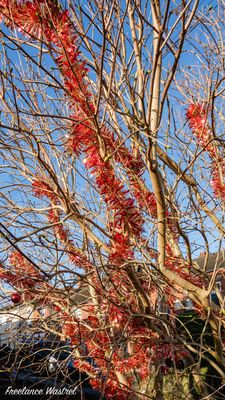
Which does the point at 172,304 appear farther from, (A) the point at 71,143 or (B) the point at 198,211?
(A) the point at 71,143

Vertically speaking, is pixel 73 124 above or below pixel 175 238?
above

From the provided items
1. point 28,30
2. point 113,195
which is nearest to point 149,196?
point 113,195

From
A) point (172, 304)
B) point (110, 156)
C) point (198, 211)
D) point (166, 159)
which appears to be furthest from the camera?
point (166, 159)

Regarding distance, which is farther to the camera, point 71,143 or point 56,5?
point 71,143

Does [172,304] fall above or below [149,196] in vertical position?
below

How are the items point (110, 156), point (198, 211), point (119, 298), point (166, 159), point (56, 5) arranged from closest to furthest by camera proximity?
point (56, 5) < point (110, 156) < point (119, 298) < point (198, 211) < point (166, 159)

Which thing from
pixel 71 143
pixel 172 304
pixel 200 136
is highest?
pixel 200 136

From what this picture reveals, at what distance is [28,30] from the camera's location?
123 inches

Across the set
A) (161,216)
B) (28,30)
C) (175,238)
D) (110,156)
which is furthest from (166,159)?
(28,30)

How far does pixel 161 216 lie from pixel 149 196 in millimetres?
339

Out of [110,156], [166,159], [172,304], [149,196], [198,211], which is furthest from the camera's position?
[166,159]

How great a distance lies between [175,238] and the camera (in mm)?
4895

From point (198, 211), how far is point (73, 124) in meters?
1.95

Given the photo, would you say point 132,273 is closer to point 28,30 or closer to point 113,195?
point 113,195
